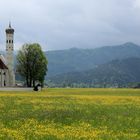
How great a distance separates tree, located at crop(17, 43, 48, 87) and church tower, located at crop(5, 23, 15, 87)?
1659cm

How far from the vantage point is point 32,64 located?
144375mm

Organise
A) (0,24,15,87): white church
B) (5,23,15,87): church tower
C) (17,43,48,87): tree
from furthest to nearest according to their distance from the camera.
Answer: (5,23,15,87): church tower → (0,24,15,87): white church → (17,43,48,87): tree

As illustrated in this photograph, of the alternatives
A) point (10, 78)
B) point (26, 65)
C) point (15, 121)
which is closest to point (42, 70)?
point (26, 65)

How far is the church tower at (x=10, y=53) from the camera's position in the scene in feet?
537

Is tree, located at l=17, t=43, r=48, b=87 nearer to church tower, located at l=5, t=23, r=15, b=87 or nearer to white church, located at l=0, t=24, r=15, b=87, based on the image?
white church, located at l=0, t=24, r=15, b=87

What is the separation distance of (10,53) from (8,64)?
448 cm

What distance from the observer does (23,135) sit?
2194 centimetres

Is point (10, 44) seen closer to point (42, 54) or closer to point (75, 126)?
point (42, 54)

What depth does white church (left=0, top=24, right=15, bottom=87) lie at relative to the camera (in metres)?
159

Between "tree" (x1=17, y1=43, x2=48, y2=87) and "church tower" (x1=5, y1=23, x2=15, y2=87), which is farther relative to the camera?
"church tower" (x1=5, y1=23, x2=15, y2=87)

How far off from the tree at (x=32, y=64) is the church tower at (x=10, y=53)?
16.6 metres

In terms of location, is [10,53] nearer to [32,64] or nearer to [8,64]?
[8,64]

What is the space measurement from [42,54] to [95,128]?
397 ft

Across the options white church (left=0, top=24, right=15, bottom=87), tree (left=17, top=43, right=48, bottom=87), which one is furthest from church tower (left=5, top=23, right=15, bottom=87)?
tree (left=17, top=43, right=48, bottom=87)
